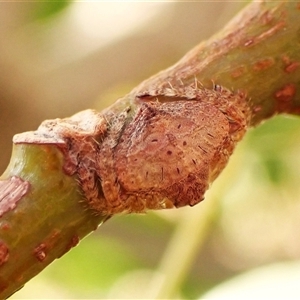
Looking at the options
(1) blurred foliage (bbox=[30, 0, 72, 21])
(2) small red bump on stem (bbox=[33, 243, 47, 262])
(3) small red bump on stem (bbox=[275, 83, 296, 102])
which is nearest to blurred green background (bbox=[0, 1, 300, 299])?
(1) blurred foliage (bbox=[30, 0, 72, 21])

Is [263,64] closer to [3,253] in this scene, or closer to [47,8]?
[3,253]

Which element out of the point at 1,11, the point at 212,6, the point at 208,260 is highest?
the point at 1,11

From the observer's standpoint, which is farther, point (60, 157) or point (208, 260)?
point (208, 260)

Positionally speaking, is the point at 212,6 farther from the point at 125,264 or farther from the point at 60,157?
the point at 60,157

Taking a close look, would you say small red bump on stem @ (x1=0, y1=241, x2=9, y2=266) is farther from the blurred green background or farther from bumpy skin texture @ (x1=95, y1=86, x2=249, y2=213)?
the blurred green background

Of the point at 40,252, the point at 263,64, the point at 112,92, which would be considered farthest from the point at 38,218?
the point at 112,92

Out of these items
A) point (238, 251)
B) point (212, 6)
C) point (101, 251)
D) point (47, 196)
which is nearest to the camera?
point (47, 196)

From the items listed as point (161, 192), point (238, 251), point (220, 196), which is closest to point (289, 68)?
point (161, 192)
